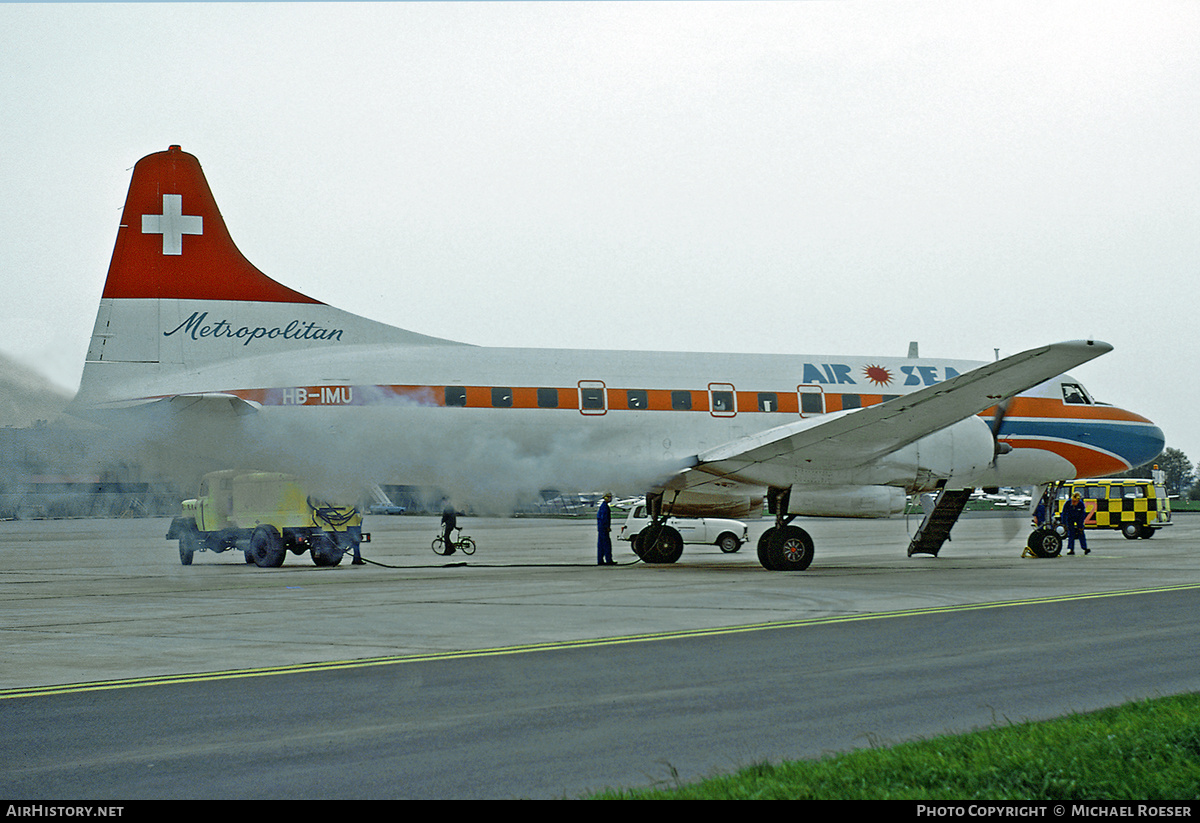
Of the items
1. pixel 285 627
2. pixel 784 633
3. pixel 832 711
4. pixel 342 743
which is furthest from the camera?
pixel 285 627

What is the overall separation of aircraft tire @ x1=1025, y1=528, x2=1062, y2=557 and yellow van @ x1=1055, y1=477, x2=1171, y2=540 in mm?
15084

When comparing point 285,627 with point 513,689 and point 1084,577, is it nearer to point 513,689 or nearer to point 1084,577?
point 513,689

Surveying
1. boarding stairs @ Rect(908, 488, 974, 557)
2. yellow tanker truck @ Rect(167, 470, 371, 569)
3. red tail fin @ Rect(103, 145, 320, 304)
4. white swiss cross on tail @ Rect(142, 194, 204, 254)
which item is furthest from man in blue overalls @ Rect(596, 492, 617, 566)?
white swiss cross on tail @ Rect(142, 194, 204, 254)

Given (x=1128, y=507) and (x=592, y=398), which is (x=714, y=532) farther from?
(x=1128, y=507)

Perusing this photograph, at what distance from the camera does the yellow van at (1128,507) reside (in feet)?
144

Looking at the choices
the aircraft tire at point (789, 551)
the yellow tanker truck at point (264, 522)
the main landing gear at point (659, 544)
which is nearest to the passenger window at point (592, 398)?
the aircraft tire at point (789, 551)

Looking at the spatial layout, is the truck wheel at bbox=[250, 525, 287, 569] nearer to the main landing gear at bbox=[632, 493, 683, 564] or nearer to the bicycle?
the bicycle

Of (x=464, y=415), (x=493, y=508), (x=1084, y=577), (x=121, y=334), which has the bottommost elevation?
(x=1084, y=577)

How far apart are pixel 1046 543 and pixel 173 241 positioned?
22.6m

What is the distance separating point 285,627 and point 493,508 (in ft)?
28.9

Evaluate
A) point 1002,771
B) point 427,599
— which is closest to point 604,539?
point 427,599

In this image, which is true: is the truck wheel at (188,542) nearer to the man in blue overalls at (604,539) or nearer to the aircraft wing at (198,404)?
the aircraft wing at (198,404)

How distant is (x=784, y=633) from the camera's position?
514 inches
